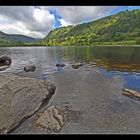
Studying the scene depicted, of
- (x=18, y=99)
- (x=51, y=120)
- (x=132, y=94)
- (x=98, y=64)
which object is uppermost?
(x=18, y=99)

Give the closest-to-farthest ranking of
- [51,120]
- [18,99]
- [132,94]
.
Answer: [51,120]
[18,99]
[132,94]

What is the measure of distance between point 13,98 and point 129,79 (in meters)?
14.8

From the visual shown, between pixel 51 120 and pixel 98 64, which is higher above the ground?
pixel 51 120

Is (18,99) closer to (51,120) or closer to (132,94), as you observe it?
(51,120)

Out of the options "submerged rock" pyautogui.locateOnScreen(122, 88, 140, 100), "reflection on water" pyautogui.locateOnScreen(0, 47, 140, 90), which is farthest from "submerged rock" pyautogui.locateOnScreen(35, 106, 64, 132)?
"reflection on water" pyautogui.locateOnScreen(0, 47, 140, 90)

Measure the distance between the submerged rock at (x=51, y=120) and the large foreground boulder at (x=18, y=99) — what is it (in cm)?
97

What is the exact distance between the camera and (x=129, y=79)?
2167cm

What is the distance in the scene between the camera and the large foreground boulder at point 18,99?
33.0ft

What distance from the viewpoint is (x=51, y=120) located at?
10203 millimetres

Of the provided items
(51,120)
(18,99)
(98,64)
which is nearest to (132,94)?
(51,120)

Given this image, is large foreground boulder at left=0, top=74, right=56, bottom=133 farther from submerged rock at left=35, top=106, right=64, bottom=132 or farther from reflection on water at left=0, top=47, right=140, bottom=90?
reflection on water at left=0, top=47, right=140, bottom=90

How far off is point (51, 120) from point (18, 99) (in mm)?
2847
